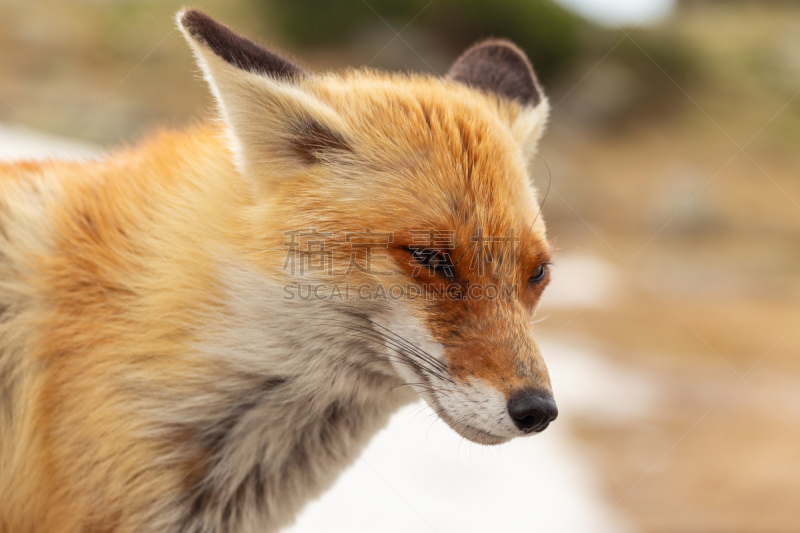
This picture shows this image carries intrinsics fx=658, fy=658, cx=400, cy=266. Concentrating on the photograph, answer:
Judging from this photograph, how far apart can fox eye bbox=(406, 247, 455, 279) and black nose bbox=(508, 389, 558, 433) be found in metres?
0.63

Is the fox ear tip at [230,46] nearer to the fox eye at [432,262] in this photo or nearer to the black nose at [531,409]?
the fox eye at [432,262]

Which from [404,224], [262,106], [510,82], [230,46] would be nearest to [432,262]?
[404,224]

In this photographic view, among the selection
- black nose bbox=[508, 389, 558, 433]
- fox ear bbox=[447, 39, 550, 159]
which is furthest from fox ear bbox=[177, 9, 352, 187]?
black nose bbox=[508, 389, 558, 433]

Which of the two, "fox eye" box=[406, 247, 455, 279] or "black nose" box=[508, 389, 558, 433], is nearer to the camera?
"black nose" box=[508, 389, 558, 433]

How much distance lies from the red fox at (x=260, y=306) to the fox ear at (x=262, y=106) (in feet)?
0.03

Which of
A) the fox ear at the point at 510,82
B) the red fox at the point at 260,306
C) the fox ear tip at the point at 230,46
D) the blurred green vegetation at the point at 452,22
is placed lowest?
the blurred green vegetation at the point at 452,22

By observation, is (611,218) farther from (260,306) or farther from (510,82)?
(260,306)

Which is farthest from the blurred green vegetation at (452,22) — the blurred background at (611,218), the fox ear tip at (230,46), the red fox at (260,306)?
the red fox at (260,306)

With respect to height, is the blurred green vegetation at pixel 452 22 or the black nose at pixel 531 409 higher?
the black nose at pixel 531 409

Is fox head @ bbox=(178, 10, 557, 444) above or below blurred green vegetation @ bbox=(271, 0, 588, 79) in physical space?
above

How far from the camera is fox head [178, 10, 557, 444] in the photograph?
2973 mm

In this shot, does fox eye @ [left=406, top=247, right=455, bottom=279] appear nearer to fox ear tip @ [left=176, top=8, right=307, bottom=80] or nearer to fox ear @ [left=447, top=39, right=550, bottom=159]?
fox ear tip @ [left=176, top=8, right=307, bottom=80]

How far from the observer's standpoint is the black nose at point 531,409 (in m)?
2.80

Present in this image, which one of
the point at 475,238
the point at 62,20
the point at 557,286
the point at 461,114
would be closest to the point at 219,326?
the point at 475,238
